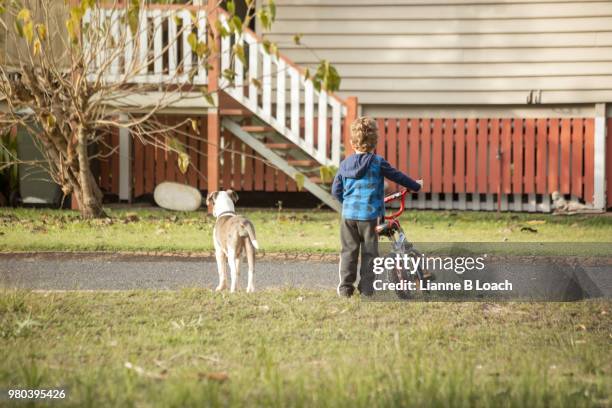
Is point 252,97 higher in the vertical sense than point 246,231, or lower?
higher

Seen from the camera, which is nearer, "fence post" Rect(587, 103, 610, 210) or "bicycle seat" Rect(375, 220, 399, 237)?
"bicycle seat" Rect(375, 220, 399, 237)

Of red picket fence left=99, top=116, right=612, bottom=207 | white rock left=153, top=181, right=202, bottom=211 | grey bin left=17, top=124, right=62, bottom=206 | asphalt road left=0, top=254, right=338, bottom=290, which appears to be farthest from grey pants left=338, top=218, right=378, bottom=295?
grey bin left=17, top=124, right=62, bottom=206

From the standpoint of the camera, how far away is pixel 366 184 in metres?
7.59

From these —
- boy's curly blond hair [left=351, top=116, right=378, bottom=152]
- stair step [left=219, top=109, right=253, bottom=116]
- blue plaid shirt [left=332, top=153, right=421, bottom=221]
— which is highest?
stair step [left=219, top=109, right=253, bottom=116]

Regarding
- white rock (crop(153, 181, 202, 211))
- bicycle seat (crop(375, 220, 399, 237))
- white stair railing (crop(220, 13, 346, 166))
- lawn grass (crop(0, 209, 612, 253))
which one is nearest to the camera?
bicycle seat (crop(375, 220, 399, 237))

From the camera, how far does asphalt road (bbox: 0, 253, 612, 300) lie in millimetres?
8602

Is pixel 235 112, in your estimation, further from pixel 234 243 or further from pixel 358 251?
pixel 358 251

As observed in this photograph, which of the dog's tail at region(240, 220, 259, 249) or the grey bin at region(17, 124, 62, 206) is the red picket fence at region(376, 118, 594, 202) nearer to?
the grey bin at region(17, 124, 62, 206)

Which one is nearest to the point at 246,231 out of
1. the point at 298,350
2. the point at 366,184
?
the point at 366,184

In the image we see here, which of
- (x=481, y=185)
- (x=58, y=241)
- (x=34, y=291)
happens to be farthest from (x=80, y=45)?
(x=481, y=185)

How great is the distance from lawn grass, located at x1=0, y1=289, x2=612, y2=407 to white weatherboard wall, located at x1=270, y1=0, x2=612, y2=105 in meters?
11.1

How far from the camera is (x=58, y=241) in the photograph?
11805mm

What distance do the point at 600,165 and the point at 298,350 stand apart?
1311 cm

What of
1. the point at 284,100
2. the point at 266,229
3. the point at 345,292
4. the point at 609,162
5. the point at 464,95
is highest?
the point at 464,95
